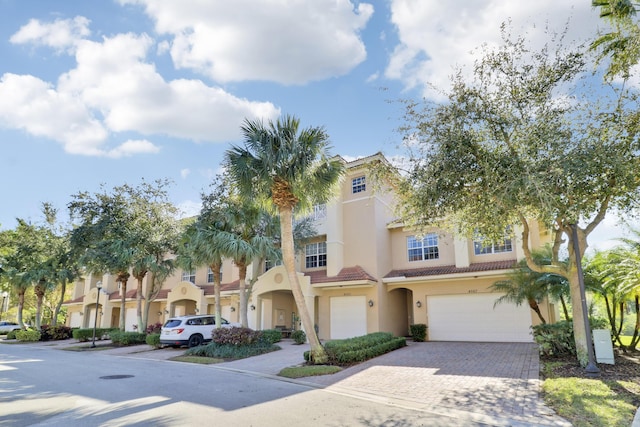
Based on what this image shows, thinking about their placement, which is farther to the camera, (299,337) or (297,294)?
(299,337)

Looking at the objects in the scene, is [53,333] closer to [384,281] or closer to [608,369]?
[384,281]

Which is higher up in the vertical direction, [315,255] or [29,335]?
[315,255]

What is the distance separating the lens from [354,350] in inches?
554

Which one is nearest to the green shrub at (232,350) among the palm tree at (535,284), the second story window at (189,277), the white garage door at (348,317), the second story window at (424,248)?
the white garage door at (348,317)

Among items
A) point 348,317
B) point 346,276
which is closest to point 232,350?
point 346,276

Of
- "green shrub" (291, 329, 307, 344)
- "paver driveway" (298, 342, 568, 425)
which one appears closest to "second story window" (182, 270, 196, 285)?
"green shrub" (291, 329, 307, 344)

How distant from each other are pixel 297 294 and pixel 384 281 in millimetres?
9344

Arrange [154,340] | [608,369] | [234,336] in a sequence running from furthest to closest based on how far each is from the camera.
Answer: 1. [154,340]
2. [234,336]
3. [608,369]

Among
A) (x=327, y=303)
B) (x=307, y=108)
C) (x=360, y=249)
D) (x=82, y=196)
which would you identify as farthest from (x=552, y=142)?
(x=82, y=196)

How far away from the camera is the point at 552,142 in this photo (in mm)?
9875

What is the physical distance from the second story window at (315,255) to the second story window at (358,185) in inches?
147

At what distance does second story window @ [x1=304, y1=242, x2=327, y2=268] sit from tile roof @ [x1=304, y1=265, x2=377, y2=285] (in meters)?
0.96

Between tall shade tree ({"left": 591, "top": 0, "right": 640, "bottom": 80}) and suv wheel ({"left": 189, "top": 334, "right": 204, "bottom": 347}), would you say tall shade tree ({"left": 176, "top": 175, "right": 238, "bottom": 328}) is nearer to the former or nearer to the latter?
suv wheel ({"left": 189, "top": 334, "right": 204, "bottom": 347})

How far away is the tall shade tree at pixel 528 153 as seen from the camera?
9.68m
